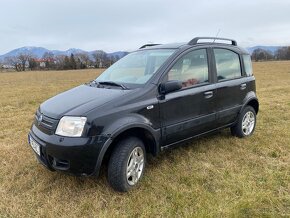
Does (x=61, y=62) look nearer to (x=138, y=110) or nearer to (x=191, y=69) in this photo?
(x=191, y=69)

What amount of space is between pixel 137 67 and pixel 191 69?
793mm

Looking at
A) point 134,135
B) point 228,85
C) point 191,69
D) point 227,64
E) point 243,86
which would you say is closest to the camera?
point 134,135

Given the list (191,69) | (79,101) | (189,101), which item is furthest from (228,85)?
(79,101)

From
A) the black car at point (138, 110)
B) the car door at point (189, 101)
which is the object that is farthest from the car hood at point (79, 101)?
the car door at point (189, 101)

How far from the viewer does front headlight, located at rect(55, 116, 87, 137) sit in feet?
9.59

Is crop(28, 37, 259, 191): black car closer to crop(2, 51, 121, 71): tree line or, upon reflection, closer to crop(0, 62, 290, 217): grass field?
crop(0, 62, 290, 217): grass field

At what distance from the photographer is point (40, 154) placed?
3.21 m

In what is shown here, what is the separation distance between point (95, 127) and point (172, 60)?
1450 millimetres

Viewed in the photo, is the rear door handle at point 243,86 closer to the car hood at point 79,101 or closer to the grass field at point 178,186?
the grass field at point 178,186

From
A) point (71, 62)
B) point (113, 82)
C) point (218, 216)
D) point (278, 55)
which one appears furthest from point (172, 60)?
point (278, 55)

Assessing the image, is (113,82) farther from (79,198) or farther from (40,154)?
(79,198)

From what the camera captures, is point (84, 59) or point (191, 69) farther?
point (84, 59)

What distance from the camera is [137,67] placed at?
4.12m

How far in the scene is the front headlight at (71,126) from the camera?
9.59ft
